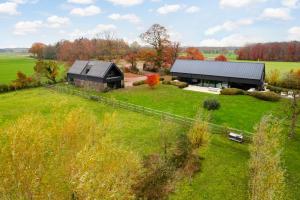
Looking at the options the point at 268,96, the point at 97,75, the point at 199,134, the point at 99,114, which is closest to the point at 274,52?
the point at 268,96

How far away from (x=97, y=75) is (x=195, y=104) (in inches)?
833

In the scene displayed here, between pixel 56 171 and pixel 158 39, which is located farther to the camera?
pixel 158 39

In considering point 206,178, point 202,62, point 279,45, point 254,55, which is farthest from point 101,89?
point 279,45

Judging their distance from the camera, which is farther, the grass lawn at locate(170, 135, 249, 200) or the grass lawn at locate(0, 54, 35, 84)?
the grass lawn at locate(0, 54, 35, 84)

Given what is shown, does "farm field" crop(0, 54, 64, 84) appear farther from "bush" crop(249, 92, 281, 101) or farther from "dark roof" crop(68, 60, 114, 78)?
"bush" crop(249, 92, 281, 101)

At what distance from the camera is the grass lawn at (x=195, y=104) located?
33.0 meters

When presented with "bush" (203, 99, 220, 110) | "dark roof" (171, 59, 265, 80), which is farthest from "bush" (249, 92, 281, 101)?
"bush" (203, 99, 220, 110)

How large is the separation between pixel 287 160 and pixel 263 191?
43.6 ft

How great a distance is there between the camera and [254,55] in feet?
359

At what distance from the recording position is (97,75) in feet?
164

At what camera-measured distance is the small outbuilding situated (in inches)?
1952

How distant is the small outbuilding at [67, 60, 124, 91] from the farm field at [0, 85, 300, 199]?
343 centimetres

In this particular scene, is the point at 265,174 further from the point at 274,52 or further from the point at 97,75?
the point at 274,52

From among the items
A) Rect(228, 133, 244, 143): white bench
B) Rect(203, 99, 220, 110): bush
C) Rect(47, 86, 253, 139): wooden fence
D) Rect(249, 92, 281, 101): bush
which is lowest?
Rect(228, 133, 244, 143): white bench
